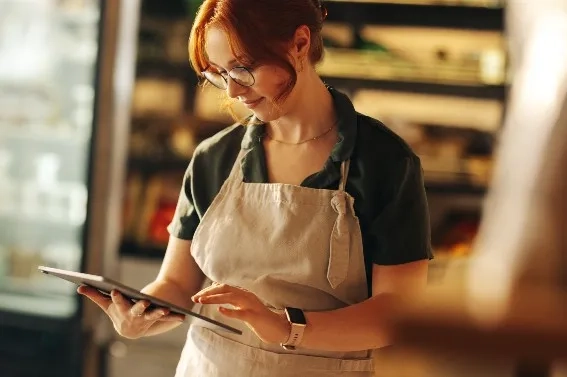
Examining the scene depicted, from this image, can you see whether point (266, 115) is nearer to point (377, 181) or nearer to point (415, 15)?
point (377, 181)

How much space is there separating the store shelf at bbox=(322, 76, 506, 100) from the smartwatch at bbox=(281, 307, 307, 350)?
86.9 inches

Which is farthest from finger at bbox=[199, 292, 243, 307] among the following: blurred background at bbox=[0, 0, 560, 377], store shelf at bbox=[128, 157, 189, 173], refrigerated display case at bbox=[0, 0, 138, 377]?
store shelf at bbox=[128, 157, 189, 173]

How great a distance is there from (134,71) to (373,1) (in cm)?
95

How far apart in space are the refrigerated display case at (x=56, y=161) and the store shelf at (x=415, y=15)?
0.82 meters

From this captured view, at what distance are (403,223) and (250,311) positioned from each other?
256 millimetres

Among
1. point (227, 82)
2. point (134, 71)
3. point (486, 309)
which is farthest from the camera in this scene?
point (134, 71)

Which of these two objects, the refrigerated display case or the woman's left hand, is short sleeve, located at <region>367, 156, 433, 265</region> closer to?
the woman's left hand

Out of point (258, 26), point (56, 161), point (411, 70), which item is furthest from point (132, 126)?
point (258, 26)

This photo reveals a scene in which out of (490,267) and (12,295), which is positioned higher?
(490,267)

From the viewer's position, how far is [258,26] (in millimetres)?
1221

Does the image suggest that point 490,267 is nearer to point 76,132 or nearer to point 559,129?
point 559,129

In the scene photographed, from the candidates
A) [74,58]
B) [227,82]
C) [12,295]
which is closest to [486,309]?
[227,82]

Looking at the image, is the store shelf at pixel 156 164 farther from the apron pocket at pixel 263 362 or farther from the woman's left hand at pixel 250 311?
the woman's left hand at pixel 250 311

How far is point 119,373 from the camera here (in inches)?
132
